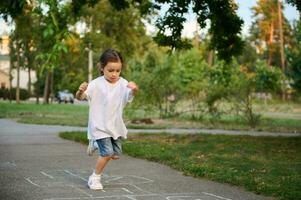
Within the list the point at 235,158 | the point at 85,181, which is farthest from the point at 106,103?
the point at 235,158

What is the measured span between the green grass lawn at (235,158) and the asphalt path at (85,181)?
0.26 meters

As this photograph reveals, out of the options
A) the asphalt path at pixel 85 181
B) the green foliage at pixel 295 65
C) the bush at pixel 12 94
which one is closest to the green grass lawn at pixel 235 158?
the asphalt path at pixel 85 181

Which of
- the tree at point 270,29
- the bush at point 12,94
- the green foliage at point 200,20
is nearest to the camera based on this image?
the green foliage at point 200,20

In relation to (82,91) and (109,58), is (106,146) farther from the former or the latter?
(109,58)

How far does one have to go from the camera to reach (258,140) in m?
14.7

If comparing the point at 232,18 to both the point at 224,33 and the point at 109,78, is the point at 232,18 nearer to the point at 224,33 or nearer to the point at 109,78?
the point at 224,33

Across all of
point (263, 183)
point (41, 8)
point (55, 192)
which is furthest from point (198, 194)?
point (41, 8)

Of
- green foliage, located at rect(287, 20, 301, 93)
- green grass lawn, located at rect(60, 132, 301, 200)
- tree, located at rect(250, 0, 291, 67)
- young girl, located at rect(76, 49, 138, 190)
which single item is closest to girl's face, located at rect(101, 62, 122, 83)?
young girl, located at rect(76, 49, 138, 190)

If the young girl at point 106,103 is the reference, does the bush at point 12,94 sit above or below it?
above

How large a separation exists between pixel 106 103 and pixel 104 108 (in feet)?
0.23

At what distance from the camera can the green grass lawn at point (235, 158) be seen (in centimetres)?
802

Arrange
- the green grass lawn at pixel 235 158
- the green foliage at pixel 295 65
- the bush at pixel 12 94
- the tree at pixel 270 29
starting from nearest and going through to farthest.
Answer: the green grass lawn at pixel 235 158, the green foliage at pixel 295 65, the bush at pixel 12 94, the tree at pixel 270 29

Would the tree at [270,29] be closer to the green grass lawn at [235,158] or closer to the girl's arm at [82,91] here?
the green grass lawn at [235,158]

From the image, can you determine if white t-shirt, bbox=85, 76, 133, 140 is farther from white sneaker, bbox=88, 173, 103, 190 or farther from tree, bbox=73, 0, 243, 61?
tree, bbox=73, 0, 243, 61
